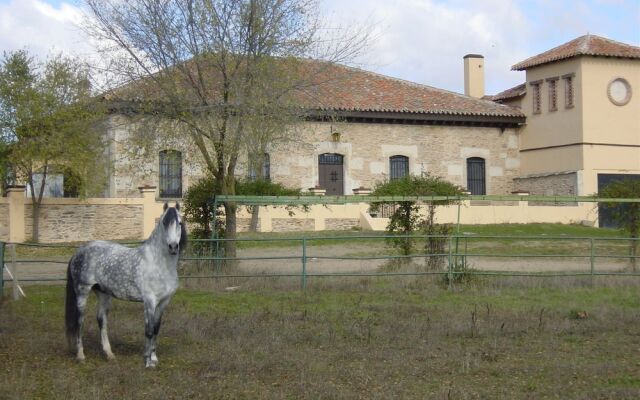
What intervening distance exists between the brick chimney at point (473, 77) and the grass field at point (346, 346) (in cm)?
2773

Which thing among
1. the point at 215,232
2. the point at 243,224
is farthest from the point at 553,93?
the point at 215,232

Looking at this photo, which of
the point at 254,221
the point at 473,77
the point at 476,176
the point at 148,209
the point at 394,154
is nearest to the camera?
the point at 148,209

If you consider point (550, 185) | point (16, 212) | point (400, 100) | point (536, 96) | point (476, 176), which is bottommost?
point (16, 212)

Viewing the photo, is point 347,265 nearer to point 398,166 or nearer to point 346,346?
point 346,346

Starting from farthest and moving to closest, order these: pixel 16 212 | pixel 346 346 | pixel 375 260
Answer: pixel 16 212 → pixel 375 260 → pixel 346 346

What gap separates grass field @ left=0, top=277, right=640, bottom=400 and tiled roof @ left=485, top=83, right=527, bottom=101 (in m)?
24.1

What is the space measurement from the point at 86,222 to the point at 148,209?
2178 mm

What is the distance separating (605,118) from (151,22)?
23.4 meters

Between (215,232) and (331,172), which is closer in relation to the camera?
(215,232)

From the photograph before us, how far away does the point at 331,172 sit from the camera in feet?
120

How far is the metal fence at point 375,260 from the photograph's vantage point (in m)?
18.3

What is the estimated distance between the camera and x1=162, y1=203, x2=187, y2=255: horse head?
10320 mm

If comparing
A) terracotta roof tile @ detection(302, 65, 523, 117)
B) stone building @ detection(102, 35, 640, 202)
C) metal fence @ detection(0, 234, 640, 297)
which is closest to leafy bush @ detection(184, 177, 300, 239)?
metal fence @ detection(0, 234, 640, 297)

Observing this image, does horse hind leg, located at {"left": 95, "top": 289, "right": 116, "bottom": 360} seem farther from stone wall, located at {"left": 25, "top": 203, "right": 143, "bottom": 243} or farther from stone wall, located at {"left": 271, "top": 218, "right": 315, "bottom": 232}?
stone wall, located at {"left": 271, "top": 218, "right": 315, "bottom": 232}
